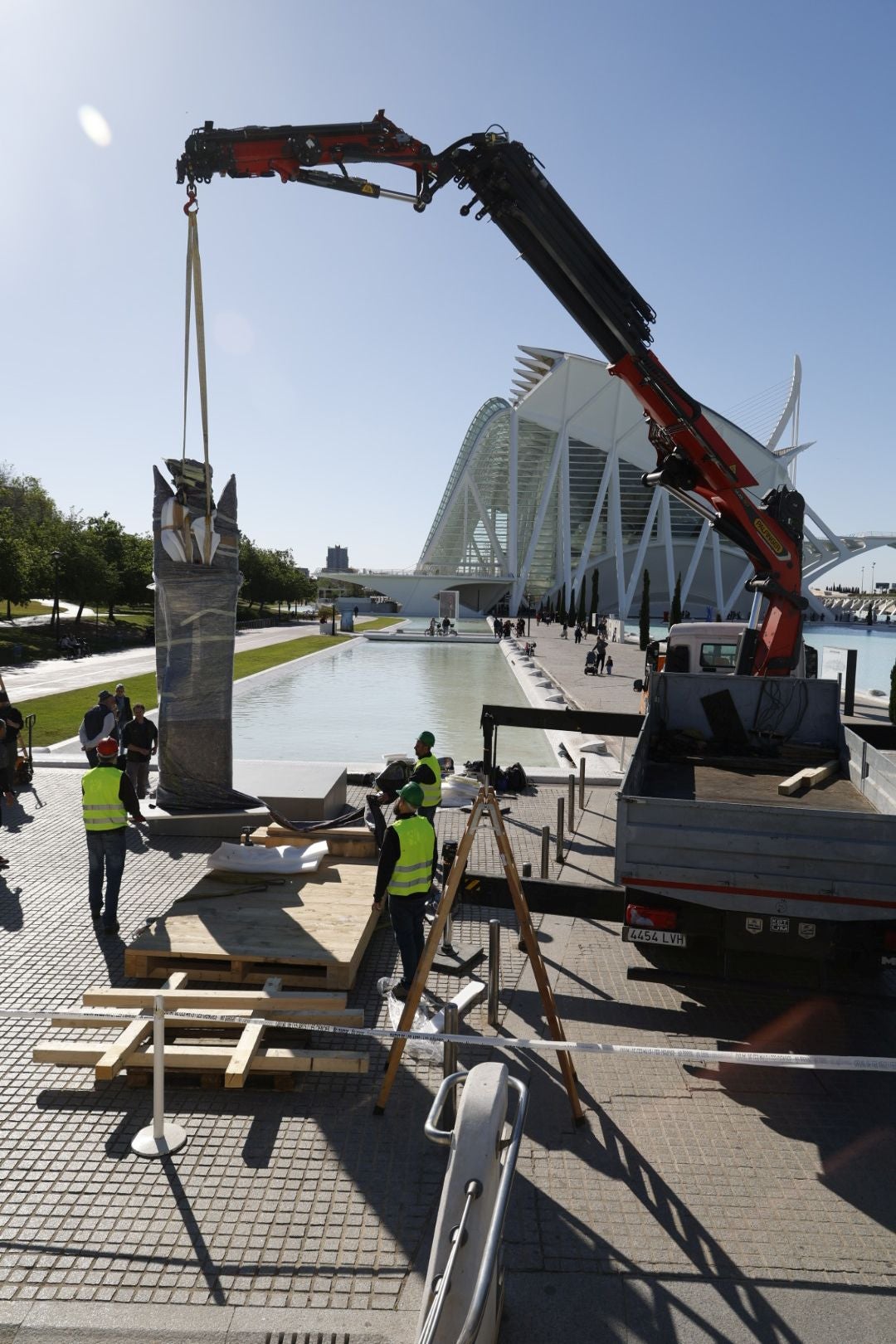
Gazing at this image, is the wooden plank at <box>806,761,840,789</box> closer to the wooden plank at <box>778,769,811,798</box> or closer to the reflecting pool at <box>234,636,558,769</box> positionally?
the wooden plank at <box>778,769,811,798</box>

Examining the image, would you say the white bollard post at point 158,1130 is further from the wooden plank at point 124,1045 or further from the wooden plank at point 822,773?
the wooden plank at point 822,773

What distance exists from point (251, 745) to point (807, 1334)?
16647 millimetres

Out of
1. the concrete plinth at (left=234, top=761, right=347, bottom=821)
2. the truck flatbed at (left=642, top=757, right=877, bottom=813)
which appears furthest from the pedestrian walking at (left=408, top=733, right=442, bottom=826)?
the concrete plinth at (left=234, top=761, right=347, bottom=821)

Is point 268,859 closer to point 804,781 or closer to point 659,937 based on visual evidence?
point 659,937

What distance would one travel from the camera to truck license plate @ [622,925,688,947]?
598cm

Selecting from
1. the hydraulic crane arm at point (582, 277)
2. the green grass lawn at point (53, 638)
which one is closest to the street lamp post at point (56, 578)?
the green grass lawn at point (53, 638)

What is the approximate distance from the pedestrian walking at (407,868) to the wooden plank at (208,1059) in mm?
1024

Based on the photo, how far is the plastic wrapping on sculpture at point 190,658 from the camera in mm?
11961

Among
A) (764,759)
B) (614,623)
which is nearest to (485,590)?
(614,623)

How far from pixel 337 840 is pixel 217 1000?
150 inches

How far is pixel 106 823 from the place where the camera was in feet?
26.1

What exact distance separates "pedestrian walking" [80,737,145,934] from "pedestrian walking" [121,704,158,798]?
436 cm

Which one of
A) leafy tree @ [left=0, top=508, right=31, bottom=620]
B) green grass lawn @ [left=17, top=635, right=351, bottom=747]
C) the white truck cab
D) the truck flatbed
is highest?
leafy tree @ [left=0, top=508, right=31, bottom=620]

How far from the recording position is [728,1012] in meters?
6.89
